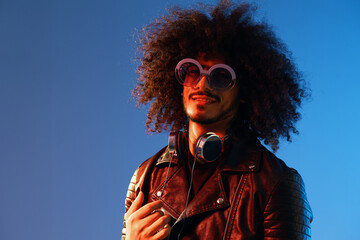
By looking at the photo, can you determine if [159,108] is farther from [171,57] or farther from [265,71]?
[265,71]

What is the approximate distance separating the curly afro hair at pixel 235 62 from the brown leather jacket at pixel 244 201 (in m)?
Result: 0.26

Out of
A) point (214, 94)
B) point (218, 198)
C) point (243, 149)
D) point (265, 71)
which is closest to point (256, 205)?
point (218, 198)

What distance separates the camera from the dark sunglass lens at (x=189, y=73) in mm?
2041

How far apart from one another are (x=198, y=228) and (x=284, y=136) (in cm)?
74

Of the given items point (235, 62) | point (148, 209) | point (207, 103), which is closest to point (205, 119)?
point (207, 103)

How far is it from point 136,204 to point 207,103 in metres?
0.55

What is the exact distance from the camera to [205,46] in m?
2.16

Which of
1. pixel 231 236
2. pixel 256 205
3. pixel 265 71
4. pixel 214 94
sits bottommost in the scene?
pixel 231 236

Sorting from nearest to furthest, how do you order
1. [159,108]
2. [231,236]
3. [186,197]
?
[231,236] → [186,197] → [159,108]

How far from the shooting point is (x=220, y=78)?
2.01 metres

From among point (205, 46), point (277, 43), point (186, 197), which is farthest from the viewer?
point (277, 43)

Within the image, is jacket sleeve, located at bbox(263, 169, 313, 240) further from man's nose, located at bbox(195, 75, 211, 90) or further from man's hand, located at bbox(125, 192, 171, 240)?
man's nose, located at bbox(195, 75, 211, 90)

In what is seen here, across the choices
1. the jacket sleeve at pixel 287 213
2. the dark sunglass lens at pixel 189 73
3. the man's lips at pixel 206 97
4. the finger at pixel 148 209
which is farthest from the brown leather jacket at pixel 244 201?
the dark sunglass lens at pixel 189 73

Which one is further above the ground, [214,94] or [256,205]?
[214,94]
